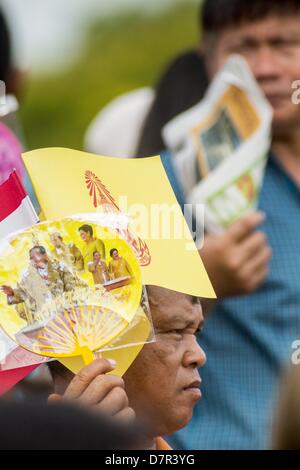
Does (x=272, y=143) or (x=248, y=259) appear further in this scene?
(x=272, y=143)

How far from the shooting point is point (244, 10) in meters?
2.51

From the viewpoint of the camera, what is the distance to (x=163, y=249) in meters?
1.48

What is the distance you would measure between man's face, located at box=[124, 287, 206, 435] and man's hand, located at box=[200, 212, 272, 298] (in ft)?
2.06

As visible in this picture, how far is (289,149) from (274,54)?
0.21 metres

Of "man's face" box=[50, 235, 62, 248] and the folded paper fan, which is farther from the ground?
"man's face" box=[50, 235, 62, 248]

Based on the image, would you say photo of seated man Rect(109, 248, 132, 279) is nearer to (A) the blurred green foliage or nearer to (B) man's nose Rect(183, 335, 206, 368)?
(B) man's nose Rect(183, 335, 206, 368)

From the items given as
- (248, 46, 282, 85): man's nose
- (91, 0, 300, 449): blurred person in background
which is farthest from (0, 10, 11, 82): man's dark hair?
(248, 46, 282, 85): man's nose

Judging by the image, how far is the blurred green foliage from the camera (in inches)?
236

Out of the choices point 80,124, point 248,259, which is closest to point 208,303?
point 248,259

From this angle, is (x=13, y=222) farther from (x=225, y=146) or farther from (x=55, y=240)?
(x=225, y=146)

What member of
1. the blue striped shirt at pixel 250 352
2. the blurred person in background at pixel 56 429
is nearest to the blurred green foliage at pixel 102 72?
the blue striped shirt at pixel 250 352

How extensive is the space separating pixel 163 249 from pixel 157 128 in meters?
1.26

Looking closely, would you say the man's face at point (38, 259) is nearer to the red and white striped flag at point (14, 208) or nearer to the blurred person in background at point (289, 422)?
the red and white striped flag at point (14, 208)

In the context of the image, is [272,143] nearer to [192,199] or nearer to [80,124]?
[192,199]
